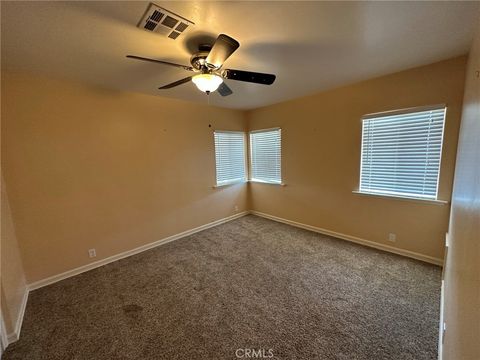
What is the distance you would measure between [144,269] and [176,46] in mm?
2635

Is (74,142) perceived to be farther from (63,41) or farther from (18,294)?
(18,294)

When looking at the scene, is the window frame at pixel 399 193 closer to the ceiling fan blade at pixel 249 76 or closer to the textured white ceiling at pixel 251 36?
the textured white ceiling at pixel 251 36

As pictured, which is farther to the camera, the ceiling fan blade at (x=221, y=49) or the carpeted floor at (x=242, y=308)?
the carpeted floor at (x=242, y=308)

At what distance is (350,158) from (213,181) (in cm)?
246

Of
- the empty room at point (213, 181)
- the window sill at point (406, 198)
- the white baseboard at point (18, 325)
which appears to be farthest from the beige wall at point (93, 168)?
the window sill at point (406, 198)

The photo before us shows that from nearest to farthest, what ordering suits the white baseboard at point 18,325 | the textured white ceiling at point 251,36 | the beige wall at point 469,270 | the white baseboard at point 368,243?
the beige wall at point 469,270
the textured white ceiling at point 251,36
the white baseboard at point 18,325
the white baseboard at point 368,243

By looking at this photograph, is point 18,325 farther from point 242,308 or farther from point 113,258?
point 242,308

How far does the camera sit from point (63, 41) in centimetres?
162

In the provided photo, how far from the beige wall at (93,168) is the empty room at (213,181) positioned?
0.07 feet

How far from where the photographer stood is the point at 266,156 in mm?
4324

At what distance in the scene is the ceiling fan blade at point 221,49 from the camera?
4.48 ft

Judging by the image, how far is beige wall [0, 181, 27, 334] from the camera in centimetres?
168

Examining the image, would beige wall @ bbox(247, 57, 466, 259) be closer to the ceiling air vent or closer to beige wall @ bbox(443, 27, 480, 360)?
beige wall @ bbox(443, 27, 480, 360)

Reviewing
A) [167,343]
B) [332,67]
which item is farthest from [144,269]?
[332,67]
